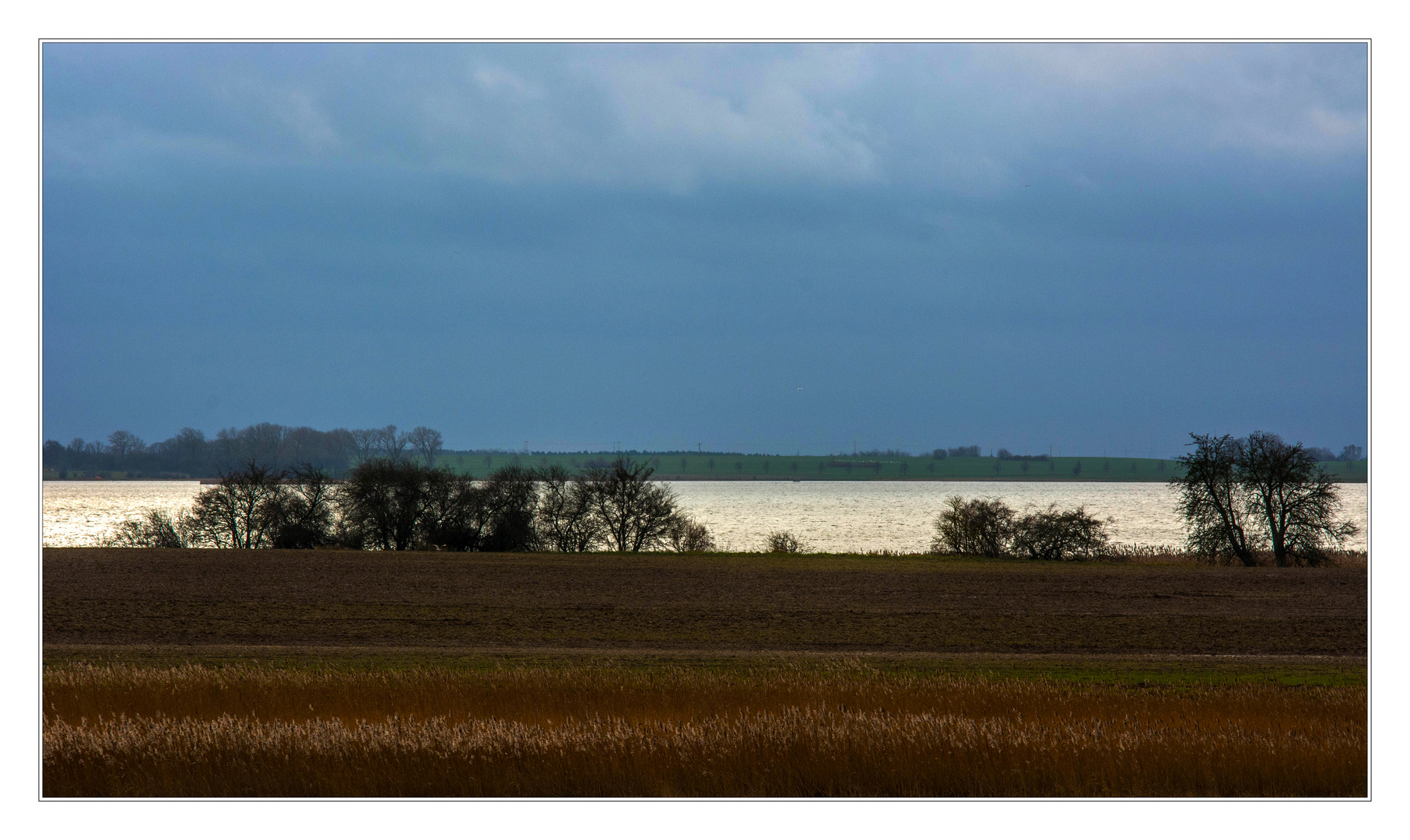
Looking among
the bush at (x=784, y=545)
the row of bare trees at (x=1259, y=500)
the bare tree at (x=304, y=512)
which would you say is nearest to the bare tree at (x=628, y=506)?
the bush at (x=784, y=545)

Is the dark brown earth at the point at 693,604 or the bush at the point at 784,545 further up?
the dark brown earth at the point at 693,604

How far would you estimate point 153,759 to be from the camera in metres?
6.89

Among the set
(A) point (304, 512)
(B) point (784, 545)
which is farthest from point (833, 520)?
(A) point (304, 512)

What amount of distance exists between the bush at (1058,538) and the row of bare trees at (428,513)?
48.7ft

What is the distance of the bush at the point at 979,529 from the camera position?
1628 inches

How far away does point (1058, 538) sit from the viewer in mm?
40375

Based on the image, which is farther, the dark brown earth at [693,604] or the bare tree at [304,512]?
the bare tree at [304,512]

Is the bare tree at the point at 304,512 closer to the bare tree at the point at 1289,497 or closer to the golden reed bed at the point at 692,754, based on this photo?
the golden reed bed at the point at 692,754

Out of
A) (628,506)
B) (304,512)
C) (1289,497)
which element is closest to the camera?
(1289,497)

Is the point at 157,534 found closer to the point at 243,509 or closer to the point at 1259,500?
the point at 243,509

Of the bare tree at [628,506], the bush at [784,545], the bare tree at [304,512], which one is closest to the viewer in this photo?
the bush at [784,545]

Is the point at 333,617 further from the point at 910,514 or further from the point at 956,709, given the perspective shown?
the point at 910,514

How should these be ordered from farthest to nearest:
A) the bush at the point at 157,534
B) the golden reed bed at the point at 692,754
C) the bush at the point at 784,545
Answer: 1. the bush at the point at 157,534
2. the bush at the point at 784,545
3. the golden reed bed at the point at 692,754

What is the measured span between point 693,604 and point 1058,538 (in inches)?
821
